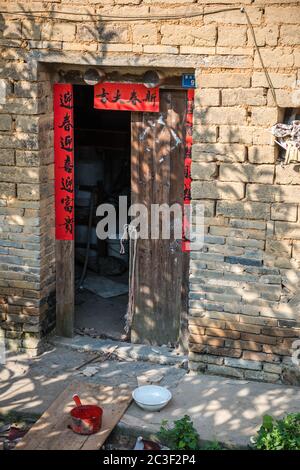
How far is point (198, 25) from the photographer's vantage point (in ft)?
22.0

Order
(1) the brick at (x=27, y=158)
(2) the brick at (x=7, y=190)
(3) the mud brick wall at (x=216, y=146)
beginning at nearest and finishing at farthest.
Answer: (3) the mud brick wall at (x=216, y=146), (1) the brick at (x=27, y=158), (2) the brick at (x=7, y=190)

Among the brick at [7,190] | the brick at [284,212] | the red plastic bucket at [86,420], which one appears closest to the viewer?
the red plastic bucket at [86,420]

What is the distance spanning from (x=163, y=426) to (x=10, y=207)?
282cm

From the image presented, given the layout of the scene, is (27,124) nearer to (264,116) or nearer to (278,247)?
(264,116)

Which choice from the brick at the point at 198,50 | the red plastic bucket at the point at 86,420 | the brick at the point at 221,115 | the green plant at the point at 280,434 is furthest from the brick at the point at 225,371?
the brick at the point at 198,50

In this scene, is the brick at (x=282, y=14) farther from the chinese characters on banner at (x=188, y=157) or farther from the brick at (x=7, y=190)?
the brick at (x=7, y=190)

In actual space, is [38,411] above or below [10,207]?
below

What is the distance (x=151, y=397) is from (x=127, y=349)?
112 cm

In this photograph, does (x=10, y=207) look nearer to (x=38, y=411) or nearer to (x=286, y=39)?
(x=38, y=411)

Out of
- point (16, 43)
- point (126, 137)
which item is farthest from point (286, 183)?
point (126, 137)

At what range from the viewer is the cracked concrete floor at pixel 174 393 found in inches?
256

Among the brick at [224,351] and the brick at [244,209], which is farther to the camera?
the brick at [224,351]

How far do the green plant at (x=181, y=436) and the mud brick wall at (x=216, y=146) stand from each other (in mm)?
1154

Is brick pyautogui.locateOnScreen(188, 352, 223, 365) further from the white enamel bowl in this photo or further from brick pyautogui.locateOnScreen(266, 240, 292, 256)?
brick pyautogui.locateOnScreen(266, 240, 292, 256)
